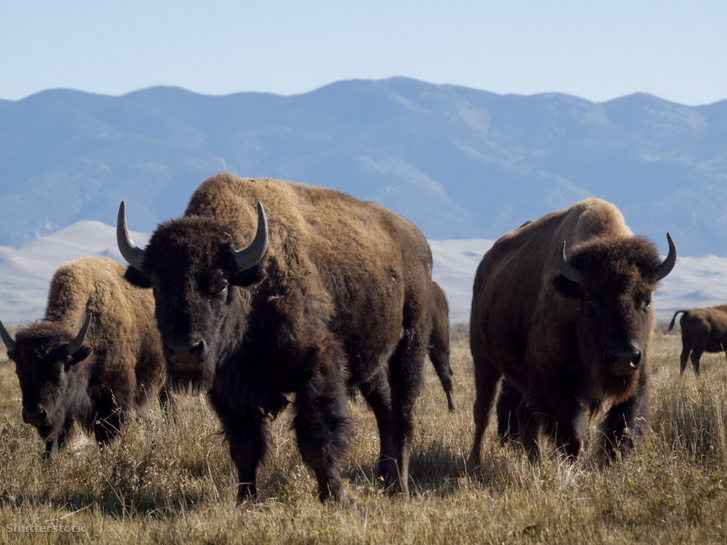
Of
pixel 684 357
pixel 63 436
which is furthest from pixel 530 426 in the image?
pixel 684 357

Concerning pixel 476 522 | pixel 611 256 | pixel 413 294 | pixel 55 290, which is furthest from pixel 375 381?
pixel 55 290

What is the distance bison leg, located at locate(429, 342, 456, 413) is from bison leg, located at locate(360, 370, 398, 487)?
15.5 ft

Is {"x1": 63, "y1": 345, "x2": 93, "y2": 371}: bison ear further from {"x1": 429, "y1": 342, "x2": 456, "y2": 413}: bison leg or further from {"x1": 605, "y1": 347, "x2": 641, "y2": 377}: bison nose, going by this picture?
{"x1": 429, "y1": 342, "x2": 456, "y2": 413}: bison leg

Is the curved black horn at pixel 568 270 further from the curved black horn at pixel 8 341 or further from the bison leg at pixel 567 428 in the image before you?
the curved black horn at pixel 8 341

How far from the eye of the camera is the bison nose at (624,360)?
5750 millimetres

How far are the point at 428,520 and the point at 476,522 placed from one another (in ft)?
0.89

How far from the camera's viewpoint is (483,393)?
8.58 m

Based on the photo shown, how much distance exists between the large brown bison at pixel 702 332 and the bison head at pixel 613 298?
41.8 feet

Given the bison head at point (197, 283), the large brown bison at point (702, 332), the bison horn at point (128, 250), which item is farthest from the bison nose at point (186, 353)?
the large brown bison at point (702, 332)

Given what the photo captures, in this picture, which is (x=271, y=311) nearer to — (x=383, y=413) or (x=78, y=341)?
(x=383, y=413)

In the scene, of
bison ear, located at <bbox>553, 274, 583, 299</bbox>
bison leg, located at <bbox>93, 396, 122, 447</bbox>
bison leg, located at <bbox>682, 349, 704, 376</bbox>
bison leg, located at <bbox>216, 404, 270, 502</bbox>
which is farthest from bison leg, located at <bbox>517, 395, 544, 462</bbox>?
bison leg, located at <bbox>682, 349, 704, 376</bbox>

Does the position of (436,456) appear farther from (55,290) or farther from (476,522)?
(55,290)

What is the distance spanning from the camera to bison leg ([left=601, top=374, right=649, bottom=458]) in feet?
20.8

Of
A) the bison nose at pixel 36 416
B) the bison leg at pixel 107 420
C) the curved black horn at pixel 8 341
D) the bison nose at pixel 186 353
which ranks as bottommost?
→ the bison leg at pixel 107 420
